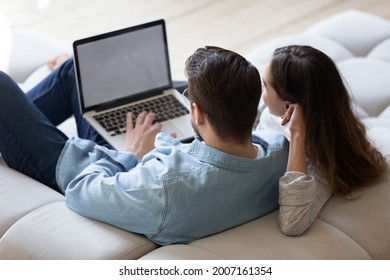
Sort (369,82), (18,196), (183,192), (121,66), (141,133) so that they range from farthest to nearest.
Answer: (369,82)
(121,66)
(141,133)
(18,196)
(183,192)

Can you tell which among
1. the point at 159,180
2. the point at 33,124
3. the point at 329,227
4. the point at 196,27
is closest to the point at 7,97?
the point at 33,124

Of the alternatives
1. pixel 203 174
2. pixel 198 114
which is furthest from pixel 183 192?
pixel 198 114

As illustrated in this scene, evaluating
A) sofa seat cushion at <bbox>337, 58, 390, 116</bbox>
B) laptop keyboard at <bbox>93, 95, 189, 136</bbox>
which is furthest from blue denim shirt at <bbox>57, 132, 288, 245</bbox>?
sofa seat cushion at <bbox>337, 58, 390, 116</bbox>

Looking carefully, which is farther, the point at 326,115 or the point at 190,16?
the point at 190,16

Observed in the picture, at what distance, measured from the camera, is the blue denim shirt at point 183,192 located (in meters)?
1.64

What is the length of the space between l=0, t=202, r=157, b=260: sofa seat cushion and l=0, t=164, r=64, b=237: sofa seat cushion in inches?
1.7

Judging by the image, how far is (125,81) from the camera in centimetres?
223

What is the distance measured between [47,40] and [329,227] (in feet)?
5.18

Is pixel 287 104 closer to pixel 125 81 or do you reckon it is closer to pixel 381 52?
Result: pixel 125 81

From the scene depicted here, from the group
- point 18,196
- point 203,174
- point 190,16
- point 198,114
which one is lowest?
point 190,16

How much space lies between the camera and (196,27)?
12.5 ft

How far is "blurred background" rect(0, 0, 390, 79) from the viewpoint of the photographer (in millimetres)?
3707

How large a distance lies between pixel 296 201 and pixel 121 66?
80cm

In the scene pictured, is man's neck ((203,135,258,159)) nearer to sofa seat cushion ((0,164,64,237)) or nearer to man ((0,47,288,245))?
man ((0,47,288,245))
